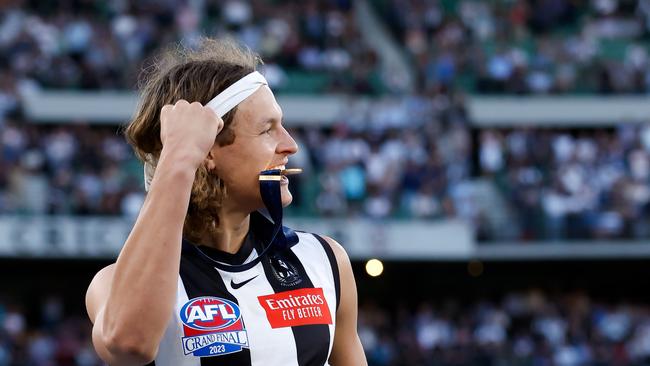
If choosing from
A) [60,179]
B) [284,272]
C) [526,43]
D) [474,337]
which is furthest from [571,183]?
[284,272]

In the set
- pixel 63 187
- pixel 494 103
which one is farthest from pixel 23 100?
pixel 494 103

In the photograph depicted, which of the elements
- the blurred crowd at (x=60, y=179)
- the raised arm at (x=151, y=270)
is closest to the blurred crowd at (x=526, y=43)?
the blurred crowd at (x=60, y=179)

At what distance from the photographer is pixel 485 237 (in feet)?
68.5

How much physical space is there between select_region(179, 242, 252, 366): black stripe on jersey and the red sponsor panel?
0.09 meters

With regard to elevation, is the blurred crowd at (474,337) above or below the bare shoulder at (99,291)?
below

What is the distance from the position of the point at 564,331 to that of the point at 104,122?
9.21 m

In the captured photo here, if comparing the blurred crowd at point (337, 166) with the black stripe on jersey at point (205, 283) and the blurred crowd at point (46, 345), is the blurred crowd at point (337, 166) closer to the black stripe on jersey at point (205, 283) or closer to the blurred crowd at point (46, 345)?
the blurred crowd at point (46, 345)

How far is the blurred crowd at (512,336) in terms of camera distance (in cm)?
1805

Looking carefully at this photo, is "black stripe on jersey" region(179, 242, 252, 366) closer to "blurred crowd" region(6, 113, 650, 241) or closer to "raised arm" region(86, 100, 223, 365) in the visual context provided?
"raised arm" region(86, 100, 223, 365)

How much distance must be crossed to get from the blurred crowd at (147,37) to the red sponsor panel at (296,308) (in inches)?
677

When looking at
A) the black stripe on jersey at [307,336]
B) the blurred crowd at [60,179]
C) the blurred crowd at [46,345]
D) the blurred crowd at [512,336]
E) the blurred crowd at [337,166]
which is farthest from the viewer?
the blurred crowd at [337,166]

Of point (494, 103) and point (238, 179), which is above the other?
point (238, 179)

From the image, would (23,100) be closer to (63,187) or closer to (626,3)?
(63,187)

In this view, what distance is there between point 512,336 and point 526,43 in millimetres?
7256
